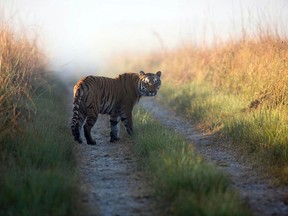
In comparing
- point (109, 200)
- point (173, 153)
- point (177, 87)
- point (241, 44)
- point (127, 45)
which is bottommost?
point (109, 200)

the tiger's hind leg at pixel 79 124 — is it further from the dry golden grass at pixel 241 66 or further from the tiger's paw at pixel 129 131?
the dry golden grass at pixel 241 66

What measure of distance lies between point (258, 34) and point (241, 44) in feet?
4.59

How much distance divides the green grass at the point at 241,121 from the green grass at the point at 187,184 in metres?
1.17

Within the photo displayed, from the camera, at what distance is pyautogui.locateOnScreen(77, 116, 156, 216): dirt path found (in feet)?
17.3

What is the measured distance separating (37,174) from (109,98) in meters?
4.00

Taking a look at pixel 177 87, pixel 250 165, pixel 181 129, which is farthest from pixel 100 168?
pixel 177 87

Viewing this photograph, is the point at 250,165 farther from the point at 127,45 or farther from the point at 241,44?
the point at 127,45

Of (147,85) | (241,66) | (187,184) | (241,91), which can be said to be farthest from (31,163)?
(241,66)

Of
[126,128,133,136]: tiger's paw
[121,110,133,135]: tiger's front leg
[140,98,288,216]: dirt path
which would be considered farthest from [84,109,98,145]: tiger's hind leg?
[140,98,288,216]: dirt path

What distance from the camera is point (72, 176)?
579cm

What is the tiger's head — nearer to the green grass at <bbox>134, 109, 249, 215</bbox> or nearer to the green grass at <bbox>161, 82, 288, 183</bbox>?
the green grass at <bbox>161, 82, 288, 183</bbox>

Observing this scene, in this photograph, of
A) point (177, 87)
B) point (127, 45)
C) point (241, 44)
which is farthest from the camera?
point (127, 45)

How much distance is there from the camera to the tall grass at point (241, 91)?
24.6ft

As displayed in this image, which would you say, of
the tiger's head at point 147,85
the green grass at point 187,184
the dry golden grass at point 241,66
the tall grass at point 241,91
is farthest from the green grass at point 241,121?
the tiger's head at point 147,85
